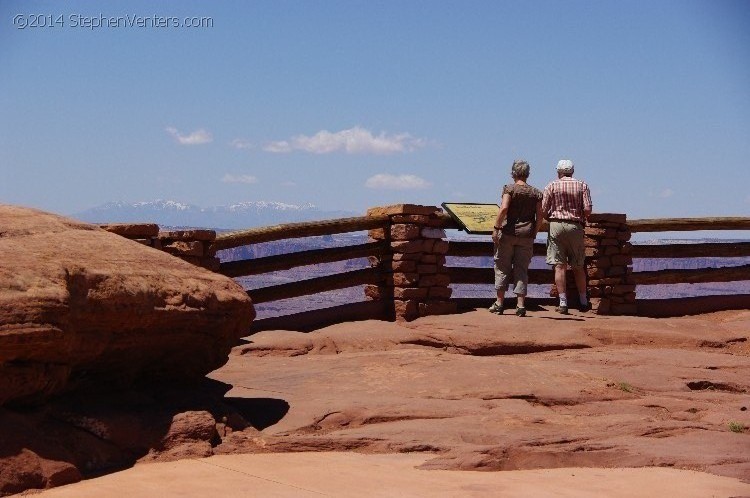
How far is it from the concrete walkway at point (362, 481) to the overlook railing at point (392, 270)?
5.22m

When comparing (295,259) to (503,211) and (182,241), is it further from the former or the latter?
(503,211)

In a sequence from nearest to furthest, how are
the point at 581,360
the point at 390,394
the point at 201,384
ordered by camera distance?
the point at 201,384
the point at 390,394
the point at 581,360

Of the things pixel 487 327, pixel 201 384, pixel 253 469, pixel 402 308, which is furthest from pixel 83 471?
pixel 402 308

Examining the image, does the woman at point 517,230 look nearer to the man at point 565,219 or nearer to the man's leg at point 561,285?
the man at point 565,219

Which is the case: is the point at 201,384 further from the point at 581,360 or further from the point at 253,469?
the point at 581,360

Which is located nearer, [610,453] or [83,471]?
[83,471]

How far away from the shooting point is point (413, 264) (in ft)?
40.3

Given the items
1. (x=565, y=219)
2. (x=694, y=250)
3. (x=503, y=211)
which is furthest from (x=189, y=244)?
(x=694, y=250)

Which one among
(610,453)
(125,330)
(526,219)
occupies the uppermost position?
(526,219)

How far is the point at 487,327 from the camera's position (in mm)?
10945

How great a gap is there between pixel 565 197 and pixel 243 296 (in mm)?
6409

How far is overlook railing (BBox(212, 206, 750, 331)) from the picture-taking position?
11438 mm

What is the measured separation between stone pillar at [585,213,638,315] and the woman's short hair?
6.17 ft

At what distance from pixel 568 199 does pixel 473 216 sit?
1.56 metres
